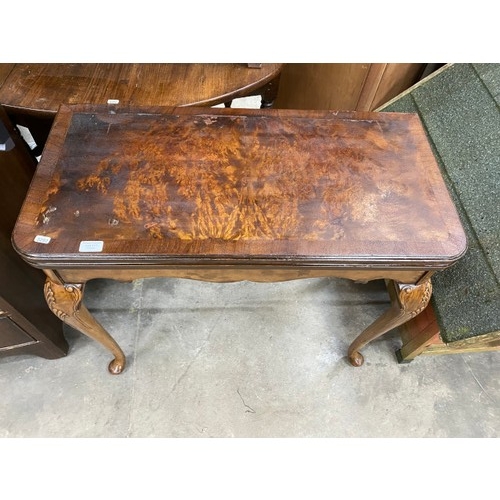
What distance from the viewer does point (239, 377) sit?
4.24 ft

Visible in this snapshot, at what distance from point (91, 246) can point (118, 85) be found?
62 cm

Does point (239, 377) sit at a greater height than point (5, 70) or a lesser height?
lesser

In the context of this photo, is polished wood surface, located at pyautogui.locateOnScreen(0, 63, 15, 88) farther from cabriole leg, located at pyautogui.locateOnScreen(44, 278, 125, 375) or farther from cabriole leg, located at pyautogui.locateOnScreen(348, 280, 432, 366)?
cabriole leg, located at pyautogui.locateOnScreen(348, 280, 432, 366)

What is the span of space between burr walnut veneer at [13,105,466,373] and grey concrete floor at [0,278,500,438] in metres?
0.38

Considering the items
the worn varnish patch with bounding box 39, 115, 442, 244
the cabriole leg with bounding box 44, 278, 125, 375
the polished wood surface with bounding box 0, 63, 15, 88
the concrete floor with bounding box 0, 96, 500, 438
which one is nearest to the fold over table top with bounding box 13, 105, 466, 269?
the worn varnish patch with bounding box 39, 115, 442, 244

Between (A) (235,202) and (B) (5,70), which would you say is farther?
(B) (5,70)

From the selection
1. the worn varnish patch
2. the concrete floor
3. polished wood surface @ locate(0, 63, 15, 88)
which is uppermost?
the worn varnish patch

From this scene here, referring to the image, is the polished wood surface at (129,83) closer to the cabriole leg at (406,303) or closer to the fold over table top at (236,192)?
the fold over table top at (236,192)

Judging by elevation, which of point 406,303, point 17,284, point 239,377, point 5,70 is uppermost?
point 5,70

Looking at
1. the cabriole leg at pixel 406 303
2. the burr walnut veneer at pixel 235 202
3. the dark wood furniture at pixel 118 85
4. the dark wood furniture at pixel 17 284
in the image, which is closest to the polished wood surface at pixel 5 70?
the dark wood furniture at pixel 118 85

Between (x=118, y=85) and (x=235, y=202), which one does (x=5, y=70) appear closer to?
(x=118, y=85)

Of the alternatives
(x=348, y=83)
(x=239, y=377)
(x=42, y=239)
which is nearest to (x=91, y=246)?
(x=42, y=239)

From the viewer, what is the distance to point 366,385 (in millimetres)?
1296

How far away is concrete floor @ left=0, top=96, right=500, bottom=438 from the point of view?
1.21 m
